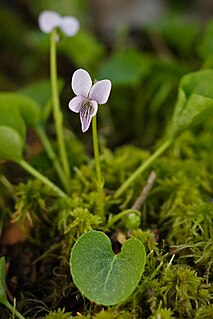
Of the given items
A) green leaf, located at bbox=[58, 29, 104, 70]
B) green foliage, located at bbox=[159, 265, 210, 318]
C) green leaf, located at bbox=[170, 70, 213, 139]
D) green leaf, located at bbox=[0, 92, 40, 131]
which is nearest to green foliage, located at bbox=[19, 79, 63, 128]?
green leaf, located at bbox=[0, 92, 40, 131]

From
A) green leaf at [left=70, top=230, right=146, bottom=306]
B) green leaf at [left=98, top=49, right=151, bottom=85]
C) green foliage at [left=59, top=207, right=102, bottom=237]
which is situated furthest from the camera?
green leaf at [left=98, top=49, right=151, bottom=85]

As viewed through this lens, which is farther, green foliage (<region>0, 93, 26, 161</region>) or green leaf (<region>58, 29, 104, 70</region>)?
green leaf (<region>58, 29, 104, 70</region>)

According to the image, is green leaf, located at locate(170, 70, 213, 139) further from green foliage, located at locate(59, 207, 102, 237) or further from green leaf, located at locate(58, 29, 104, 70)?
green leaf, located at locate(58, 29, 104, 70)

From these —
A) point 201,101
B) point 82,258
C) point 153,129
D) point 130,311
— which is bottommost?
point 153,129

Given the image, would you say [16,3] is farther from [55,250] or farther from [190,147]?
[55,250]

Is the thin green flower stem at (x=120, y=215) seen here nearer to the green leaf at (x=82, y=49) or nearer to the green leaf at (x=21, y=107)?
the green leaf at (x=21, y=107)

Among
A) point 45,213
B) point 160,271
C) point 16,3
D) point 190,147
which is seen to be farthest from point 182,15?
point 160,271

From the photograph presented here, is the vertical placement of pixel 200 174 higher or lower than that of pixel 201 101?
lower

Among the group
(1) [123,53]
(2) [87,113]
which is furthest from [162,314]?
(1) [123,53]
